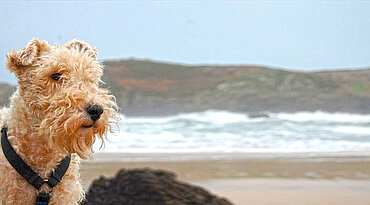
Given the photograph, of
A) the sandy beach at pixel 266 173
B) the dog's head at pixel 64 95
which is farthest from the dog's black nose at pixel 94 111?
the sandy beach at pixel 266 173

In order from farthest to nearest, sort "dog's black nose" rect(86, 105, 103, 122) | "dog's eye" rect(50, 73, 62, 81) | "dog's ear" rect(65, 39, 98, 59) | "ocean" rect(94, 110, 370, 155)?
"ocean" rect(94, 110, 370, 155), "dog's ear" rect(65, 39, 98, 59), "dog's eye" rect(50, 73, 62, 81), "dog's black nose" rect(86, 105, 103, 122)

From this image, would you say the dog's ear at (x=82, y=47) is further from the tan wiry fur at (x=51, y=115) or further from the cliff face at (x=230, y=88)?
the cliff face at (x=230, y=88)

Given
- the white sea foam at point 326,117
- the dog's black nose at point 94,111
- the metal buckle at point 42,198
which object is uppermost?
the dog's black nose at point 94,111

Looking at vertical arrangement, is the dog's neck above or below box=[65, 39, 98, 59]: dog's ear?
below

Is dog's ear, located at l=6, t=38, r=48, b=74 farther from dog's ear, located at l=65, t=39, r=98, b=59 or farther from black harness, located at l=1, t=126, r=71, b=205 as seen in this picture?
black harness, located at l=1, t=126, r=71, b=205

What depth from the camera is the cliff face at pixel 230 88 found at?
2175 cm

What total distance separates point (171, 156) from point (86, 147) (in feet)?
23.5

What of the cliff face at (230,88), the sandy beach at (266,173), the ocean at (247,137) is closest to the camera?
the sandy beach at (266,173)

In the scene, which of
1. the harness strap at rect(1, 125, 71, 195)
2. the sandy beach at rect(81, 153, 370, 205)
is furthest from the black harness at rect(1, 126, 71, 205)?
the sandy beach at rect(81, 153, 370, 205)

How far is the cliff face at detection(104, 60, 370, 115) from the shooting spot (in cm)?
2175

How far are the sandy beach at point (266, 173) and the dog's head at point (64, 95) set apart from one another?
3943 mm

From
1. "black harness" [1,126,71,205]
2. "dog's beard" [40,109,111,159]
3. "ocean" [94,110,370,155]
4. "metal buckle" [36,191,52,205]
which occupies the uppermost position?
"dog's beard" [40,109,111,159]

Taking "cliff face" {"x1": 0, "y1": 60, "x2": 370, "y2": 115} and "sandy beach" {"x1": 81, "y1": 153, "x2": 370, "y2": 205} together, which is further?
"cliff face" {"x1": 0, "y1": 60, "x2": 370, "y2": 115}

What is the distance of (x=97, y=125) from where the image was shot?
2.10 m
